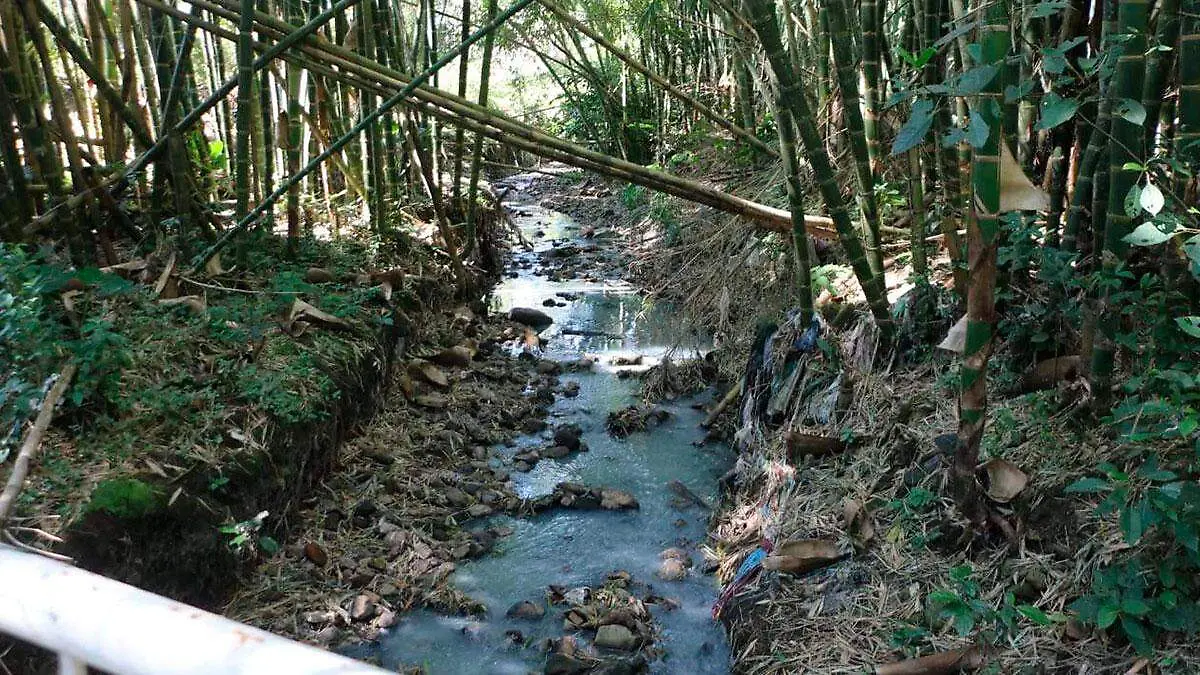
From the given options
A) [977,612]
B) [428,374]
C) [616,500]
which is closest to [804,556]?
[977,612]

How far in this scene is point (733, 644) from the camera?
2463mm

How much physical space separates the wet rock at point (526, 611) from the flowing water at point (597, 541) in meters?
0.02

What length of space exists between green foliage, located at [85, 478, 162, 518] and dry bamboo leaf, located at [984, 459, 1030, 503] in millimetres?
2148

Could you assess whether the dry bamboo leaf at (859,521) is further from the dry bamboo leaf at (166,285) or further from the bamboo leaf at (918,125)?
the dry bamboo leaf at (166,285)

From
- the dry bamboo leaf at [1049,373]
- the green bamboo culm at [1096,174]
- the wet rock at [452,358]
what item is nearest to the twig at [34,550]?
the green bamboo culm at [1096,174]

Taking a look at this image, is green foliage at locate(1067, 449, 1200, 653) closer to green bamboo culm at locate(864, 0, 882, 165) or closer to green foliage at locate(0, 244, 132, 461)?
green bamboo culm at locate(864, 0, 882, 165)

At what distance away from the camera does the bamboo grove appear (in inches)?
70.7

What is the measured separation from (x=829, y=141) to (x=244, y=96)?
2677 millimetres

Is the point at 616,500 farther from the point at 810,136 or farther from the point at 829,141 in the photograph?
the point at 829,141

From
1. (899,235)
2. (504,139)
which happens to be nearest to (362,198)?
(504,139)

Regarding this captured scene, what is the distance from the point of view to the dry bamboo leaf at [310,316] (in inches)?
132

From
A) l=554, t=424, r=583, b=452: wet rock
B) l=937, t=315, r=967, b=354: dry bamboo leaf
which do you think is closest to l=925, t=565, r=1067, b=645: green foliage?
l=937, t=315, r=967, b=354: dry bamboo leaf

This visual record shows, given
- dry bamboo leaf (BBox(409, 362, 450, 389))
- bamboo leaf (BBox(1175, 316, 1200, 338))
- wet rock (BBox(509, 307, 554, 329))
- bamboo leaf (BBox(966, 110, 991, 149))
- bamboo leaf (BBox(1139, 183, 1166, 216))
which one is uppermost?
bamboo leaf (BBox(966, 110, 991, 149))

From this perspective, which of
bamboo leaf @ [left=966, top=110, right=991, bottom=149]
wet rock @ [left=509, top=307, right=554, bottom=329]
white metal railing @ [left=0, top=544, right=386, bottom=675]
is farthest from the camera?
wet rock @ [left=509, top=307, right=554, bottom=329]
